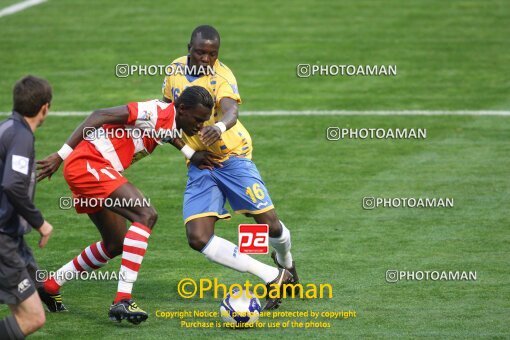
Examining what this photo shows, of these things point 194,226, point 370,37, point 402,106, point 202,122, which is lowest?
point 194,226

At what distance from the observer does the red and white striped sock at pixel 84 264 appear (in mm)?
11000

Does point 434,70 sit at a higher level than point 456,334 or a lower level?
higher

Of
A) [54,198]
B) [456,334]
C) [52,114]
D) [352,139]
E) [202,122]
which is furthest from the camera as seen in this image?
[52,114]

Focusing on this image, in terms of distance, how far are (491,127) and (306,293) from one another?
26.3 feet

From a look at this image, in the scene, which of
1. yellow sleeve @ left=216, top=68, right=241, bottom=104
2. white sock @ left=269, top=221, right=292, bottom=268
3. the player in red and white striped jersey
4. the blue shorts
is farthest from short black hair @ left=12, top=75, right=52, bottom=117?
white sock @ left=269, top=221, right=292, bottom=268

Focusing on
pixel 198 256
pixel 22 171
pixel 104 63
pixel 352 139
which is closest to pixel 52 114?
pixel 104 63

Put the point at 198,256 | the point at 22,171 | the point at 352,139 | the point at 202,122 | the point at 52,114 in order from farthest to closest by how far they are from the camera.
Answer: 1. the point at 52,114
2. the point at 352,139
3. the point at 198,256
4. the point at 202,122
5. the point at 22,171

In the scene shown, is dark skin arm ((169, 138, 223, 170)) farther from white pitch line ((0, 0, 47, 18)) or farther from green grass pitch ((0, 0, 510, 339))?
white pitch line ((0, 0, 47, 18))

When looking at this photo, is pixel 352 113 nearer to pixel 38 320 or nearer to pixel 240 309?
pixel 240 309

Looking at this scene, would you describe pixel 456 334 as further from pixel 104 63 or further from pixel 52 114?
pixel 104 63

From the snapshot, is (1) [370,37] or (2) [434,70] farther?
(1) [370,37]

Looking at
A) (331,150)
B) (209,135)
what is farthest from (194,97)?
(331,150)

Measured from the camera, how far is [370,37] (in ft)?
78.7

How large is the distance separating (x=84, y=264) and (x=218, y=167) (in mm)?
1712
